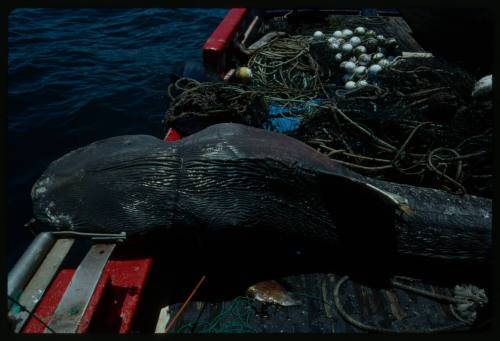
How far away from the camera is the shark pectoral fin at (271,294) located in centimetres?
341

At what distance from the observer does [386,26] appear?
8.19 metres

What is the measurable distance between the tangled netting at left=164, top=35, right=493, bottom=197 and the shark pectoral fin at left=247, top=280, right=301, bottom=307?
1655 millimetres

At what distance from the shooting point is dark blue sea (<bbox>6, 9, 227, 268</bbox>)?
5691mm

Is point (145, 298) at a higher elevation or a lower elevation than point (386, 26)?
lower

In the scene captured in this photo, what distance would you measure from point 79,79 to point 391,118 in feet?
22.7

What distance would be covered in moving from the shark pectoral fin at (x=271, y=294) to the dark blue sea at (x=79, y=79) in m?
3.32

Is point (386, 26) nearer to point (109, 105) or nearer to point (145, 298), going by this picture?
point (109, 105)

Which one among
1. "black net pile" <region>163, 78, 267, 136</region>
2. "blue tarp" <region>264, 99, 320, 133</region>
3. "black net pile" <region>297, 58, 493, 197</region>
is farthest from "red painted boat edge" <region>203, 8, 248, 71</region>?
"black net pile" <region>297, 58, 493, 197</region>

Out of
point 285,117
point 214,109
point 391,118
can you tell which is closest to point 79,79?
point 214,109

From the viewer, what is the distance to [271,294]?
3.44 metres

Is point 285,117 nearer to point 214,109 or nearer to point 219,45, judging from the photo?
point 214,109

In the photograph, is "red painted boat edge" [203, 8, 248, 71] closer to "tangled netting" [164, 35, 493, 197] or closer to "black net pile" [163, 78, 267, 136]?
"tangled netting" [164, 35, 493, 197]

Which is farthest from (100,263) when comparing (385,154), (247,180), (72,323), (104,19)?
(104,19)

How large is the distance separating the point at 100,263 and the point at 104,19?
35.5 feet
